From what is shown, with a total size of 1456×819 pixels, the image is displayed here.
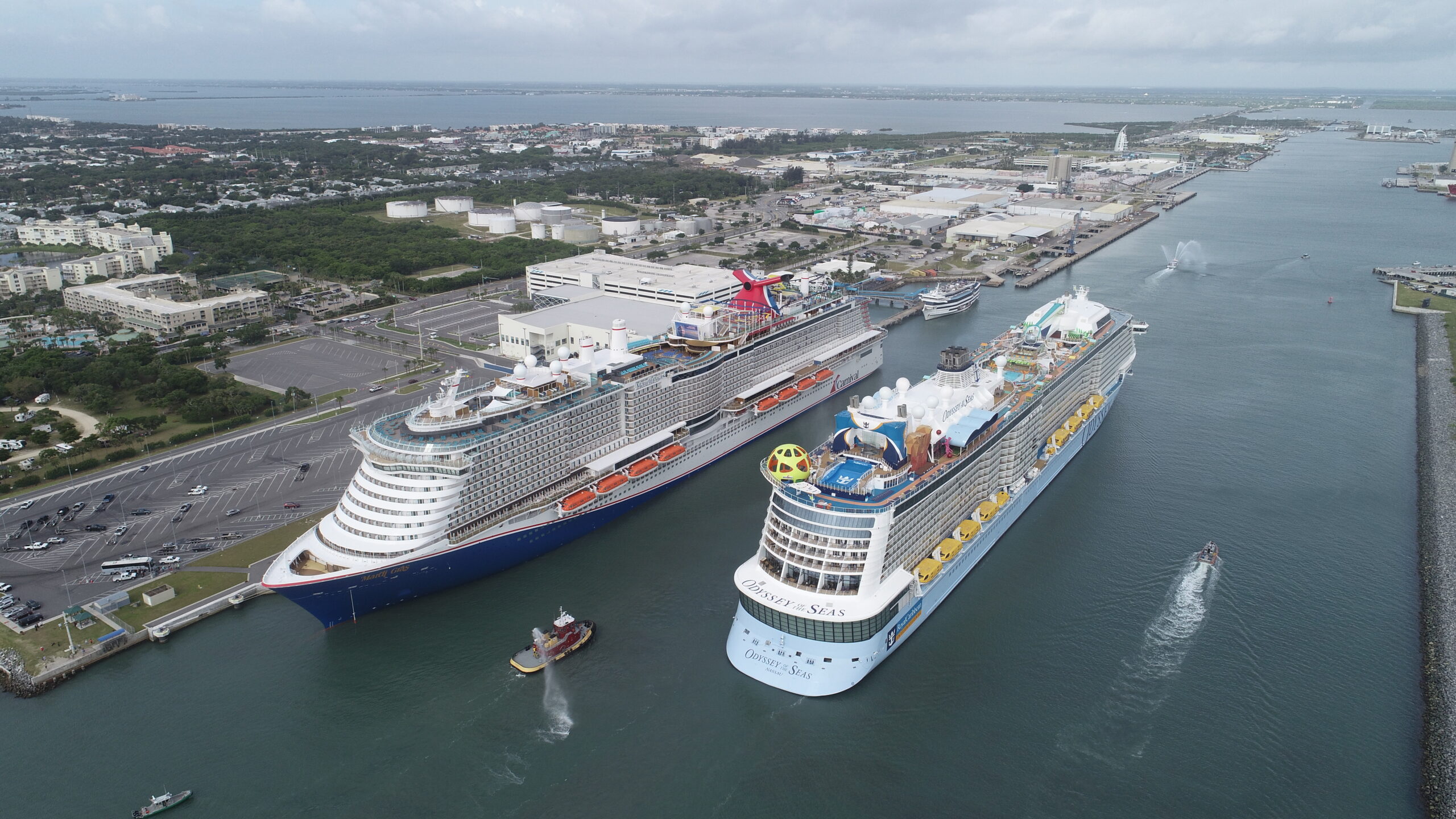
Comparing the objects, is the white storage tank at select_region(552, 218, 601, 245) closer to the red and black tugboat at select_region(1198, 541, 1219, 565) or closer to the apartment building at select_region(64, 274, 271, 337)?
the apartment building at select_region(64, 274, 271, 337)

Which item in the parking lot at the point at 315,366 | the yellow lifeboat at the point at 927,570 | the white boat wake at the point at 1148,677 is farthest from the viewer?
the parking lot at the point at 315,366

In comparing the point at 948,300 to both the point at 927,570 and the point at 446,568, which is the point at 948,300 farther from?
the point at 446,568

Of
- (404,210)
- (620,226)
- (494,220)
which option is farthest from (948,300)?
(404,210)

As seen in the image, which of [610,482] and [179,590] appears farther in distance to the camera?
[610,482]

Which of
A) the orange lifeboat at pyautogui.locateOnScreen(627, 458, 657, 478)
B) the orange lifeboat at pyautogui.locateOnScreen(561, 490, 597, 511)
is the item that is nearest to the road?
the orange lifeboat at pyautogui.locateOnScreen(561, 490, 597, 511)

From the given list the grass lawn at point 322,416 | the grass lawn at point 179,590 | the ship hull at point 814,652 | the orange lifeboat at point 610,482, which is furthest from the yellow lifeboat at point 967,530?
the grass lawn at point 322,416

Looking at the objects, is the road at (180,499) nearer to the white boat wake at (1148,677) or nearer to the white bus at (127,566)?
the white bus at (127,566)
